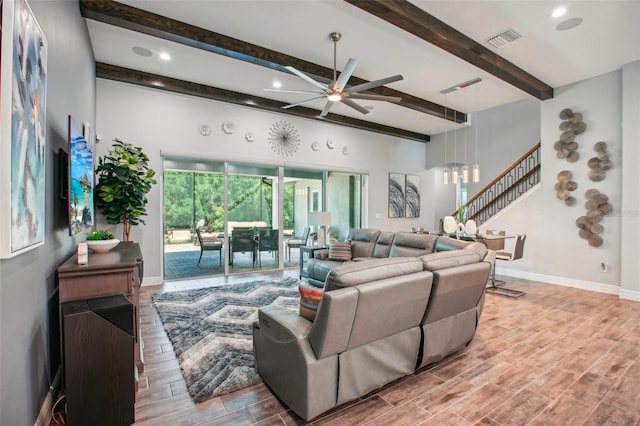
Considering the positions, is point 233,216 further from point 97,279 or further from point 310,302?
point 310,302

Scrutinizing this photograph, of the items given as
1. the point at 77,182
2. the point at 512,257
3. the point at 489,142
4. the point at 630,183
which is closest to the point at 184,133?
the point at 77,182

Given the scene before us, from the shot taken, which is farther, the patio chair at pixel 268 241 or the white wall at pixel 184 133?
the patio chair at pixel 268 241

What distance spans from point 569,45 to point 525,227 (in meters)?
3.27

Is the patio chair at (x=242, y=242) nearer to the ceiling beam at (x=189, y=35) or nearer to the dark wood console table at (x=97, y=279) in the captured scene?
A: the ceiling beam at (x=189, y=35)

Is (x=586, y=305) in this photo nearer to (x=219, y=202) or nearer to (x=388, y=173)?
(x=388, y=173)

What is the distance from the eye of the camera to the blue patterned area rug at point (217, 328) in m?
2.41

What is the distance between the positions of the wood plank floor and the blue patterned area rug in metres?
0.10

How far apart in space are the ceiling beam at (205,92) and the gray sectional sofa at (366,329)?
4.65m

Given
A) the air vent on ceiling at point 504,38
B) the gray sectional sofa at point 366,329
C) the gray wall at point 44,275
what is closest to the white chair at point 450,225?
the air vent on ceiling at point 504,38

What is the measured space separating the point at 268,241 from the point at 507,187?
19.7 feet

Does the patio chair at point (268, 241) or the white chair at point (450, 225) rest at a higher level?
the white chair at point (450, 225)

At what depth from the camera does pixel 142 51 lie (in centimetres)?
434

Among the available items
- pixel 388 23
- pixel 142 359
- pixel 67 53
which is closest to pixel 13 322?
pixel 142 359

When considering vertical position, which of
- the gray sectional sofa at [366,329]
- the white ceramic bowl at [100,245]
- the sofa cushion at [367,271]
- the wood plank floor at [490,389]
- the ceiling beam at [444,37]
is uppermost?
the ceiling beam at [444,37]
